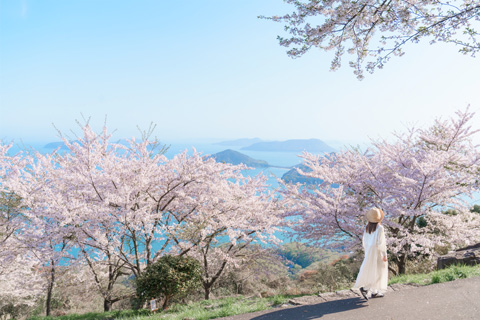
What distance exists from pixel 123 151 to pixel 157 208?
3.69 m

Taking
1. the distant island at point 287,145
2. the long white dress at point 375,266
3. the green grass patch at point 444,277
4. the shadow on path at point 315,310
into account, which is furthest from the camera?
the distant island at point 287,145

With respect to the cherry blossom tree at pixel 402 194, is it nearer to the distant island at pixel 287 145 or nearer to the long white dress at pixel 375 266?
the long white dress at pixel 375 266

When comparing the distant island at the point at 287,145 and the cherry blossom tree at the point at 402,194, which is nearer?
the cherry blossom tree at the point at 402,194

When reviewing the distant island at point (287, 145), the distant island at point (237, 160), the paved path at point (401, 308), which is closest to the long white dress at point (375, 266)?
the paved path at point (401, 308)

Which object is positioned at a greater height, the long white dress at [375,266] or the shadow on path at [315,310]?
the long white dress at [375,266]

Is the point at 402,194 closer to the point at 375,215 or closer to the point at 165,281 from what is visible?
the point at 375,215

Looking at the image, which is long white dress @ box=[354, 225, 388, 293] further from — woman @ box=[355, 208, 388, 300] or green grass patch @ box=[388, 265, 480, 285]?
green grass patch @ box=[388, 265, 480, 285]

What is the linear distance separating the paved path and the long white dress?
0.25 m

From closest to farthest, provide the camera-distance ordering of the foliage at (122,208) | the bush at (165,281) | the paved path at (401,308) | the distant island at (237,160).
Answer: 1. the paved path at (401,308)
2. the bush at (165,281)
3. the foliage at (122,208)
4. the distant island at (237,160)

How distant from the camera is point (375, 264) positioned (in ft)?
17.9

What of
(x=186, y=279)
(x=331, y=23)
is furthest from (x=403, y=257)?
(x=331, y=23)

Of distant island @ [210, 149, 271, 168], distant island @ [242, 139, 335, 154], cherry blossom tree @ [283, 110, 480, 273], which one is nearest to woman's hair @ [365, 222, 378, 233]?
cherry blossom tree @ [283, 110, 480, 273]

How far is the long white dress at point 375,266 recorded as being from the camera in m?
5.43

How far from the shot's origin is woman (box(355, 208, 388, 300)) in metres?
5.43
